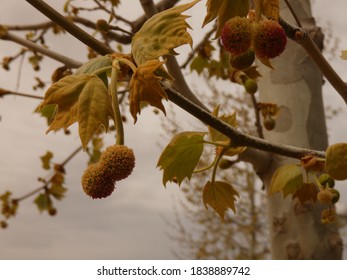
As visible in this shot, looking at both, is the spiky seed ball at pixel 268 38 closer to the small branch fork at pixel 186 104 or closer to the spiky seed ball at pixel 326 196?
the small branch fork at pixel 186 104

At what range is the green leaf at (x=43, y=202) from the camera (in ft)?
9.07

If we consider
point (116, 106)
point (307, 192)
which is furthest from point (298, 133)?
point (116, 106)

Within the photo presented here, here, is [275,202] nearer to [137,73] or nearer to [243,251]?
[137,73]

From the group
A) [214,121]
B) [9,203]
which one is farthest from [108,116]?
[9,203]

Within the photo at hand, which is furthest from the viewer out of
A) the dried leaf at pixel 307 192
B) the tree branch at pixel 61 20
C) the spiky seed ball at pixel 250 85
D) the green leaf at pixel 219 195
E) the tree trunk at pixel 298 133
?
the tree trunk at pixel 298 133

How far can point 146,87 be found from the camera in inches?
25.9

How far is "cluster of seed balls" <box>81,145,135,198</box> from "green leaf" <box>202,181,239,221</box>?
1.48 feet

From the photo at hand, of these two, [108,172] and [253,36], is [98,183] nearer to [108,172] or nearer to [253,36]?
[108,172]

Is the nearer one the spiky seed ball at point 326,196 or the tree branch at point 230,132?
the tree branch at point 230,132

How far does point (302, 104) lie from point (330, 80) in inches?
33.0

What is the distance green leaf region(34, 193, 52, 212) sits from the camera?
277 cm

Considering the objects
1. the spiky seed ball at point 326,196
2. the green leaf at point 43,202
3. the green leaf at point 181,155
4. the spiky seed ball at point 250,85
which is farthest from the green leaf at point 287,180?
the green leaf at point 43,202

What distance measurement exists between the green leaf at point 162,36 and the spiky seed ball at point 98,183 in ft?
0.56

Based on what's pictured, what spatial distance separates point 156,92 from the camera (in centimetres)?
66
